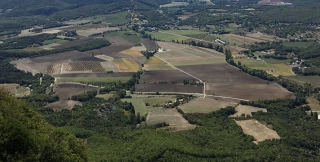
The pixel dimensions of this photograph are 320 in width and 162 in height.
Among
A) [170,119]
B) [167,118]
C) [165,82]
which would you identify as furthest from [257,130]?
[165,82]

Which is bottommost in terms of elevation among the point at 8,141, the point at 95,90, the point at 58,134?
the point at 95,90

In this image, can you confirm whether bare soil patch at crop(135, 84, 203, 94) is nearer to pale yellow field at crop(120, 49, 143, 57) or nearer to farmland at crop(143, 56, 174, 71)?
farmland at crop(143, 56, 174, 71)

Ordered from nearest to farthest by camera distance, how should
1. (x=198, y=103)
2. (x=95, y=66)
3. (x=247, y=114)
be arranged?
(x=247, y=114) → (x=198, y=103) → (x=95, y=66)

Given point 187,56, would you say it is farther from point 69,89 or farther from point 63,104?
point 63,104

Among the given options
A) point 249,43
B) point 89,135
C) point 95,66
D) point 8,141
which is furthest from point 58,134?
point 249,43

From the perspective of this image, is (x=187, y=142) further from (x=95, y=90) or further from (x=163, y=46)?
(x=163, y=46)

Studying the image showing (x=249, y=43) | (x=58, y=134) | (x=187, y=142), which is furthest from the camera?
(x=249, y=43)

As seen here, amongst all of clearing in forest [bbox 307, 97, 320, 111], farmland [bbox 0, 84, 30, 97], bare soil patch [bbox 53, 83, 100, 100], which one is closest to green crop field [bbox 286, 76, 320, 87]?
clearing in forest [bbox 307, 97, 320, 111]

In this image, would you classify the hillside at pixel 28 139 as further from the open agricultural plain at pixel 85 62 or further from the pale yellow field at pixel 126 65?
the pale yellow field at pixel 126 65

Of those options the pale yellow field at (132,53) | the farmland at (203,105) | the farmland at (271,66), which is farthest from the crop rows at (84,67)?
the farmland at (271,66)
